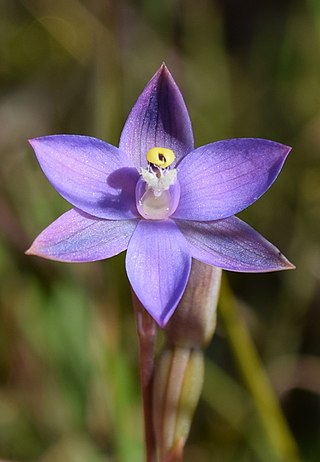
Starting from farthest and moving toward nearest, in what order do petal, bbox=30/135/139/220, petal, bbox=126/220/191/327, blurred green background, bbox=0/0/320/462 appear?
blurred green background, bbox=0/0/320/462
petal, bbox=30/135/139/220
petal, bbox=126/220/191/327

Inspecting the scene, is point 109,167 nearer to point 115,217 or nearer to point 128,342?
point 115,217

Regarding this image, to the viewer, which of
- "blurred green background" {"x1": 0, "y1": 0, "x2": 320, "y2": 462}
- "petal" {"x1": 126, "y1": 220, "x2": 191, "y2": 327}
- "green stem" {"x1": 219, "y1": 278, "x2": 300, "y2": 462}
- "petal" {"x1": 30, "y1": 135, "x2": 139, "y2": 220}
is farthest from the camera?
"blurred green background" {"x1": 0, "y1": 0, "x2": 320, "y2": 462}

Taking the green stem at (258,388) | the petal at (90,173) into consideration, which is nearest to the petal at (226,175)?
the petal at (90,173)

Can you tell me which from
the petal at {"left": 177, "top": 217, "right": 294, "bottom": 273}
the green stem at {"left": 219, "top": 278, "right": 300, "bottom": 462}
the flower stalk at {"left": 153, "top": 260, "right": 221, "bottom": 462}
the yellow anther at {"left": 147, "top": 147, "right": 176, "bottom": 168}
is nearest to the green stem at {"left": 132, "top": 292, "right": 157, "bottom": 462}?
the flower stalk at {"left": 153, "top": 260, "right": 221, "bottom": 462}

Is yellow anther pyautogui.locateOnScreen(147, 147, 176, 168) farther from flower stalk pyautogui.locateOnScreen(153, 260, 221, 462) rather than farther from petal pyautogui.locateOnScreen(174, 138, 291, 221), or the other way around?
flower stalk pyautogui.locateOnScreen(153, 260, 221, 462)

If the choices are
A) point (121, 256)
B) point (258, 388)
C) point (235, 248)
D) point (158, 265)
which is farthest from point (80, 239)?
point (121, 256)

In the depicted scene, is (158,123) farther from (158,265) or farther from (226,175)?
(158,265)

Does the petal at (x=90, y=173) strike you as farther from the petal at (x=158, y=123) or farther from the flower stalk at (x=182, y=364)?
the flower stalk at (x=182, y=364)
